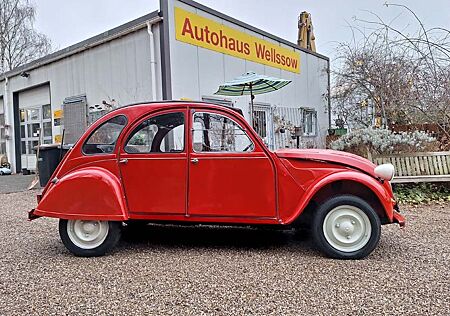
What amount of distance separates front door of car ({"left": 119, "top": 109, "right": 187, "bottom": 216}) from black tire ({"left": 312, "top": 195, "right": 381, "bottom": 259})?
132 centimetres

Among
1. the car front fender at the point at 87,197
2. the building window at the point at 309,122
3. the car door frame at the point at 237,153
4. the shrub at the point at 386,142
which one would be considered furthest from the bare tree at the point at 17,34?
the car door frame at the point at 237,153

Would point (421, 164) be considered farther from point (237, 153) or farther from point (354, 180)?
point (237, 153)

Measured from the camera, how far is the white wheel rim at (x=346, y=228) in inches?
142

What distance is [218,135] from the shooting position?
387 centimetres

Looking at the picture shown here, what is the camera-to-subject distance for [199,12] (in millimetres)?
8867

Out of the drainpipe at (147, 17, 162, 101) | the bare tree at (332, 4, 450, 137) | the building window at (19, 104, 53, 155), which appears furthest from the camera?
the building window at (19, 104, 53, 155)

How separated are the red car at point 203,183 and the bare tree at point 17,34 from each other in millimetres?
25065

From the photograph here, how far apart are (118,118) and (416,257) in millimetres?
3210

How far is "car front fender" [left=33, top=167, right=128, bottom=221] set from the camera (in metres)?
3.72

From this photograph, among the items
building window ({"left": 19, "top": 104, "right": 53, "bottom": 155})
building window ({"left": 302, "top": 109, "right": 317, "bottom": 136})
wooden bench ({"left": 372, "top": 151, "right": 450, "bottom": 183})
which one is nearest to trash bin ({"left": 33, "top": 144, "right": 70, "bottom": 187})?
wooden bench ({"left": 372, "top": 151, "right": 450, "bottom": 183})

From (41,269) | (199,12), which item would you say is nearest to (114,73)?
(199,12)

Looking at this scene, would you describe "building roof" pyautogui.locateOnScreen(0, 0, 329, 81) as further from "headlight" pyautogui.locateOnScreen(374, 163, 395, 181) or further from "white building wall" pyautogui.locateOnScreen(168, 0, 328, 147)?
"headlight" pyautogui.locateOnScreen(374, 163, 395, 181)

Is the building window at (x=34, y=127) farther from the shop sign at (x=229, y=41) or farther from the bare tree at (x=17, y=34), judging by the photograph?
the bare tree at (x=17, y=34)

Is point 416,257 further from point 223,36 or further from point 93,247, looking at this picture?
point 223,36
